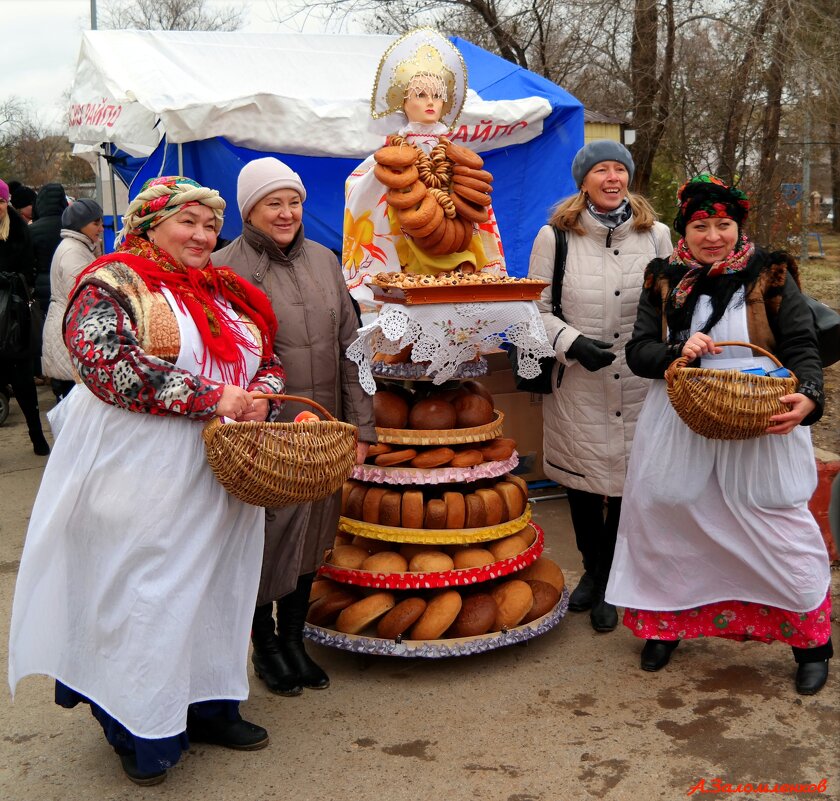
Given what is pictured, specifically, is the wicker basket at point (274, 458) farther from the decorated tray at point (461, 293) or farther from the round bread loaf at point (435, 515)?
the round bread loaf at point (435, 515)

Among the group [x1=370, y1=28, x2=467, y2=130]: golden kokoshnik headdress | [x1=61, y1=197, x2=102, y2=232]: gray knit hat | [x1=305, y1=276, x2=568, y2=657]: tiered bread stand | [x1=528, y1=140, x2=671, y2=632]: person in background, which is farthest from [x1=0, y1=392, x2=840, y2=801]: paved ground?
[x1=61, y1=197, x2=102, y2=232]: gray knit hat

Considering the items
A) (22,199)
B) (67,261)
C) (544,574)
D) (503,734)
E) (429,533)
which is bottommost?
(503,734)

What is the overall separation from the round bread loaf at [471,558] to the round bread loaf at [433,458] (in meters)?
0.35

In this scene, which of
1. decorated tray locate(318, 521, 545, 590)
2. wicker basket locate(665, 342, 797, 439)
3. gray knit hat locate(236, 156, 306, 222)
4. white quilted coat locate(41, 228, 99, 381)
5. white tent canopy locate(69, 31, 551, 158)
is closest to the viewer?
wicker basket locate(665, 342, 797, 439)

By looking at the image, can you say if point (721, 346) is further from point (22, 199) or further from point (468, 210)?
point (22, 199)

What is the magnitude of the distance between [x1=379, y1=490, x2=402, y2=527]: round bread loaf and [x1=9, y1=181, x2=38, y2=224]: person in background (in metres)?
6.43

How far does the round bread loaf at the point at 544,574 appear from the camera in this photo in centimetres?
374

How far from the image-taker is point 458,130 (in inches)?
239

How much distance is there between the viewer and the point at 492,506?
11.8ft

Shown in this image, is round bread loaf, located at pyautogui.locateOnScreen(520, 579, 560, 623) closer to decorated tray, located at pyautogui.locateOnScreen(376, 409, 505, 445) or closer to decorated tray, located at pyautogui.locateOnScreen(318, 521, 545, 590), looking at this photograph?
decorated tray, located at pyautogui.locateOnScreen(318, 521, 545, 590)

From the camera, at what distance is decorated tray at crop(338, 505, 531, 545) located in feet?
11.5

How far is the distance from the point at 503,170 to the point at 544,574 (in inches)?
151

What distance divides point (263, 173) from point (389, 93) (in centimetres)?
100

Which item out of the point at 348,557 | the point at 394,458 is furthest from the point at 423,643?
the point at 394,458
